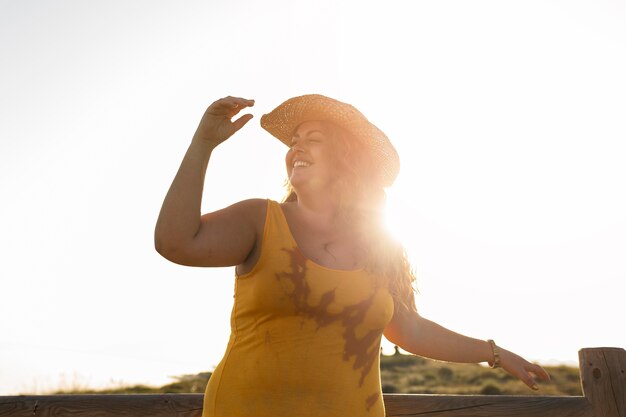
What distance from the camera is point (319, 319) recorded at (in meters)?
2.26

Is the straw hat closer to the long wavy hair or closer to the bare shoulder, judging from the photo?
the long wavy hair

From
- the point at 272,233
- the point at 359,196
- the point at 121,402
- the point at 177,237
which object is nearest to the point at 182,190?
the point at 177,237

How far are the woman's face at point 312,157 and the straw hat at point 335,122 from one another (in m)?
0.07

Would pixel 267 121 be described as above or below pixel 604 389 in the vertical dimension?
above

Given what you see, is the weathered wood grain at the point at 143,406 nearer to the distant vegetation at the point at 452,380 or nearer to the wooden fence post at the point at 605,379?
the wooden fence post at the point at 605,379

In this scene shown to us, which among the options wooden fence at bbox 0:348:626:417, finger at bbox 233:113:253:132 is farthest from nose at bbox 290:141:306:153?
wooden fence at bbox 0:348:626:417

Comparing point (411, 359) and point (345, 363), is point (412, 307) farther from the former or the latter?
point (411, 359)

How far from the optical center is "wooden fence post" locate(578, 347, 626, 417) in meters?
3.71

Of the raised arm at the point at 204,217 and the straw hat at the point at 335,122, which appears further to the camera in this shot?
the straw hat at the point at 335,122

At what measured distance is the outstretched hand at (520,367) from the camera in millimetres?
3055

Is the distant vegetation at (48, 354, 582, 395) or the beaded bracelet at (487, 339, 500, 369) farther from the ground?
the beaded bracelet at (487, 339, 500, 369)

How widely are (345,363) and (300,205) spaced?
725 millimetres

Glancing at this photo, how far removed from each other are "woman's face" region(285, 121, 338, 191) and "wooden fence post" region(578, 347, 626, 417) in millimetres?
2310

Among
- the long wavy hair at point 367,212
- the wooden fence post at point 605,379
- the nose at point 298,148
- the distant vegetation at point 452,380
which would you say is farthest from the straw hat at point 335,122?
the distant vegetation at point 452,380
